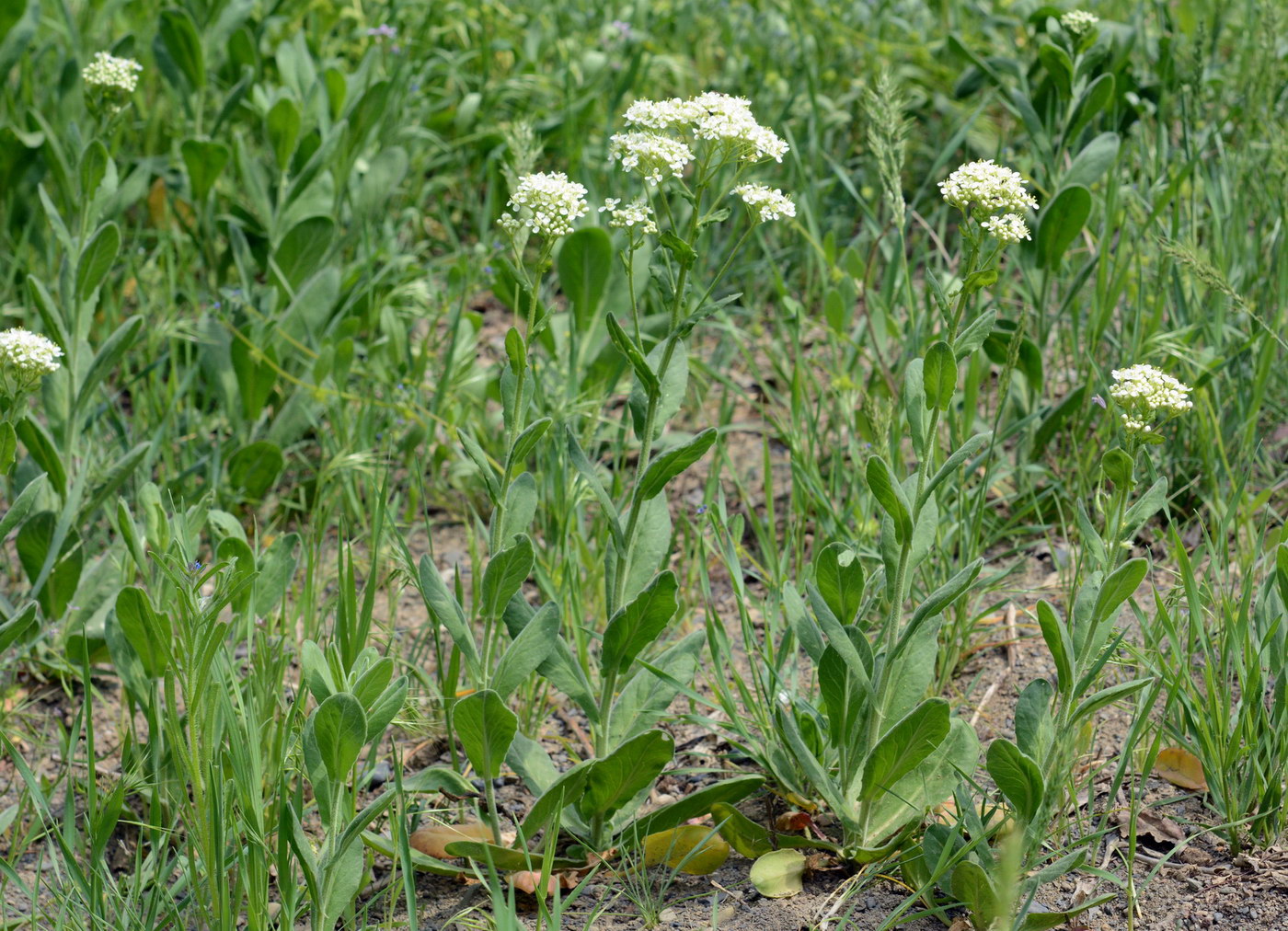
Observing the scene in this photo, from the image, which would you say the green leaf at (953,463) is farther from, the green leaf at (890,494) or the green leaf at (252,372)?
the green leaf at (252,372)

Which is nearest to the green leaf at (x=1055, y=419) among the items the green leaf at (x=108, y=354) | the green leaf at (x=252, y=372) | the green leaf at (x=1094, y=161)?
the green leaf at (x=1094, y=161)

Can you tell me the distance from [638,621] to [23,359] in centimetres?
101

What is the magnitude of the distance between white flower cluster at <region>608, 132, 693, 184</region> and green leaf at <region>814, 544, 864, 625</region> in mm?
609

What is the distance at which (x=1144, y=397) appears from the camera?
171cm

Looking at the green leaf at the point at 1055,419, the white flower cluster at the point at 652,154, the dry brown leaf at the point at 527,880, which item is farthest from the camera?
the green leaf at the point at 1055,419

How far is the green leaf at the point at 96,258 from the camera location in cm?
255

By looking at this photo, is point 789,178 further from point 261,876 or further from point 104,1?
point 261,876

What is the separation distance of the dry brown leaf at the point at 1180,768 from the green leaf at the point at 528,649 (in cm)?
105

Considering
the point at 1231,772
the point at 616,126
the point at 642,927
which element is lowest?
the point at 642,927

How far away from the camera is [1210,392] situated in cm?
290

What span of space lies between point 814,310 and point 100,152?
6.75 feet

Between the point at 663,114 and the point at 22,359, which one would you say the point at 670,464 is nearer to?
the point at 663,114

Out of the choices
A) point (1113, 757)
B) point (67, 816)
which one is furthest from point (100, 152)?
point (1113, 757)

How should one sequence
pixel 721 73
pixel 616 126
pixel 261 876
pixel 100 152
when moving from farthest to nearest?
1. pixel 721 73
2. pixel 616 126
3. pixel 100 152
4. pixel 261 876
